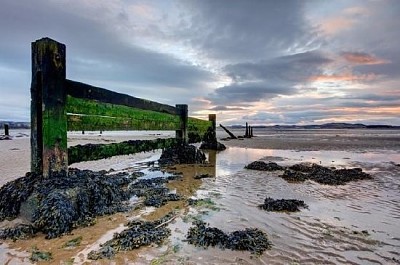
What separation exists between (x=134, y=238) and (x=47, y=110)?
2174 millimetres

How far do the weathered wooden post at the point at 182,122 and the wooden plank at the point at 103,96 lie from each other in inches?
90.5

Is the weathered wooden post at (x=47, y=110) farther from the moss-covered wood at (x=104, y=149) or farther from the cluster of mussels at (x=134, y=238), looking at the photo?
the cluster of mussels at (x=134, y=238)

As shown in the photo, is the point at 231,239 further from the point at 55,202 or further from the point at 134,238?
the point at 55,202

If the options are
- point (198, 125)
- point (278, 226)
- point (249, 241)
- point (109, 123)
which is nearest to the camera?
point (249, 241)

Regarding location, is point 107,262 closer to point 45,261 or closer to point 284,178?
point 45,261

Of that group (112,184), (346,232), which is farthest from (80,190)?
(346,232)

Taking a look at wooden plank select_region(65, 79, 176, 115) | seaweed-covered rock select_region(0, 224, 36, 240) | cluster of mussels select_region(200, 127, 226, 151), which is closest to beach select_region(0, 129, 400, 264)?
seaweed-covered rock select_region(0, 224, 36, 240)

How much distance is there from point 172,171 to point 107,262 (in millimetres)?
5298

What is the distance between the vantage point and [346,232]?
345 centimetres

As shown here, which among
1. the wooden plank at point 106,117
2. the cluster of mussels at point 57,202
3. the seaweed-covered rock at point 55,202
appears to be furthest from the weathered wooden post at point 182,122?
the seaweed-covered rock at point 55,202

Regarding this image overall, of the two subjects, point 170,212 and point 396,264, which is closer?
point 396,264

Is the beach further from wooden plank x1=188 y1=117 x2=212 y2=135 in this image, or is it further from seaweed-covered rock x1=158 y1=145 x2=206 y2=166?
wooden plank x1=188 y1=117 x2=212 y2=135

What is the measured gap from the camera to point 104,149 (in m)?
5.52

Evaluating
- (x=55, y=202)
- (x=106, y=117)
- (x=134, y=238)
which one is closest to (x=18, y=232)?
(x=55, y=202)
